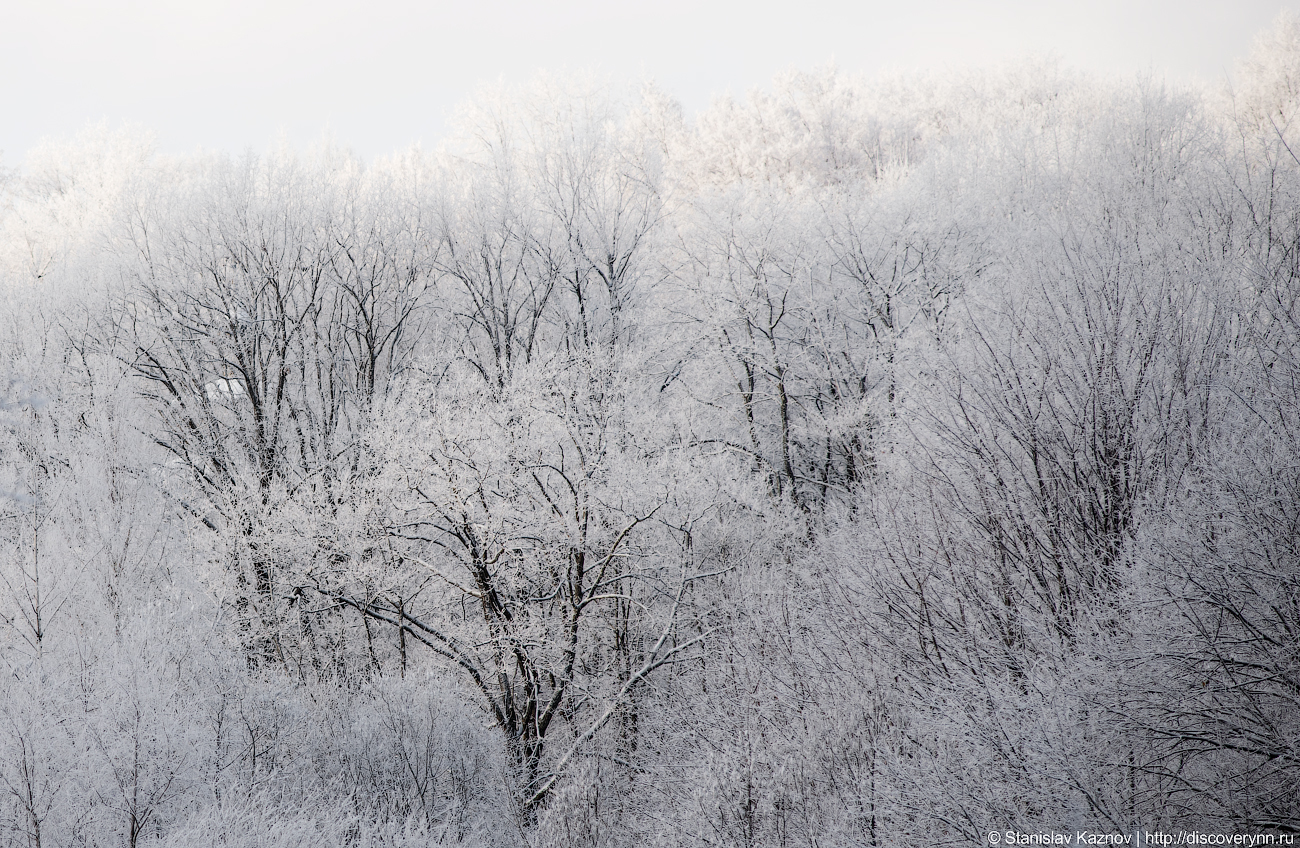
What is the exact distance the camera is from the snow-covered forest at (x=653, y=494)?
9023 millimetres

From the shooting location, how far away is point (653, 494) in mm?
15625

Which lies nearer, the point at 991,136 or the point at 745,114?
the point at 991,136

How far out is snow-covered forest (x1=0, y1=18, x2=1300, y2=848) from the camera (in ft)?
29.6

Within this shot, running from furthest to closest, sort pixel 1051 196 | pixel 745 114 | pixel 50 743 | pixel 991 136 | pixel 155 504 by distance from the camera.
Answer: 1. pixel 745 114
2. pixel 991 136
3. pixel 1051 196
4. pixel 155 504
5. pixel 50 743

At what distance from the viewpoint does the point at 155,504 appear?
687 inches

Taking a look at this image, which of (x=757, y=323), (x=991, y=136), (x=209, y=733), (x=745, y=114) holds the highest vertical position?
(x=745, y=114)

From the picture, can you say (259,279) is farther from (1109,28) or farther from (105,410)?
(1109,28)

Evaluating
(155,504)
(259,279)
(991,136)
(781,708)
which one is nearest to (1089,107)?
(991,136)

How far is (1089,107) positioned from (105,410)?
3535 cm

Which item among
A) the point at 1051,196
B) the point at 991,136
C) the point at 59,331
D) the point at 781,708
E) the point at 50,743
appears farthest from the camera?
the point at 991,136

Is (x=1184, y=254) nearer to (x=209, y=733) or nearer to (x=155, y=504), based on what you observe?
(x=209, y=733)

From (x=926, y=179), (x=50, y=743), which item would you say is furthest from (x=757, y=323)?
(x=50, y=743)

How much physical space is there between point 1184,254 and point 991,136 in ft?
63.4

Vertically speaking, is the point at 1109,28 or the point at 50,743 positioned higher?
the point at 1109,28
